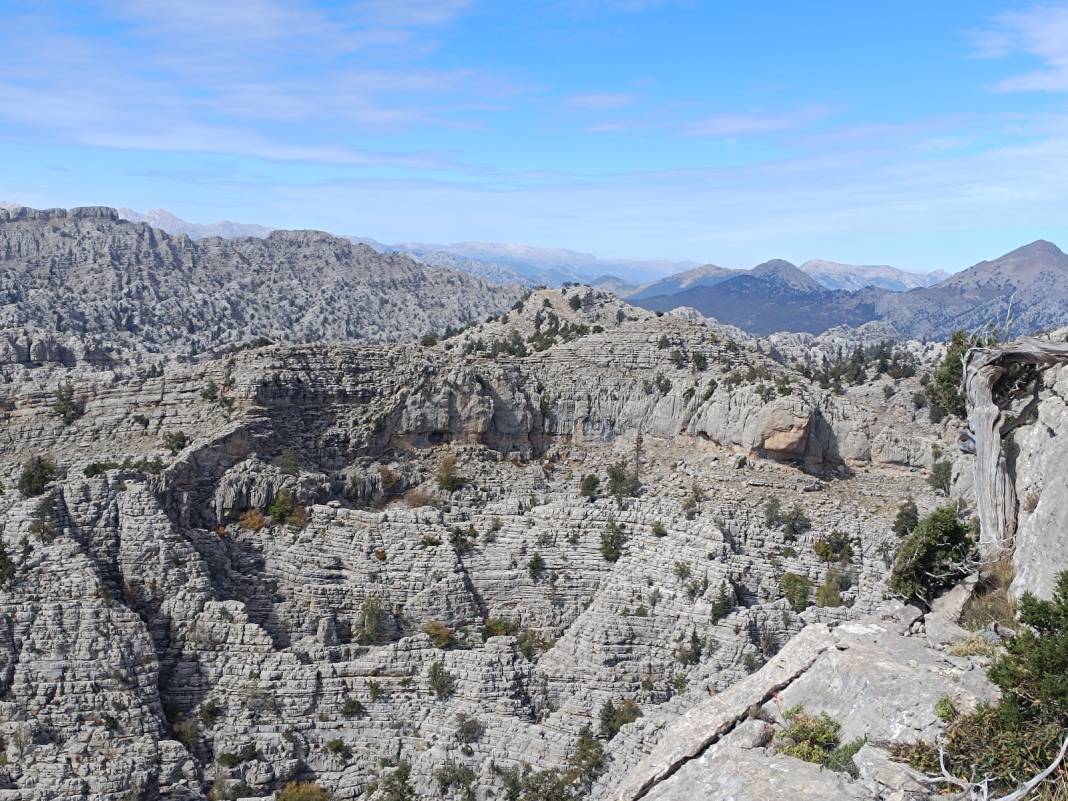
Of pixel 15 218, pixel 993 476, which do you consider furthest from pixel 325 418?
pixel 15 218

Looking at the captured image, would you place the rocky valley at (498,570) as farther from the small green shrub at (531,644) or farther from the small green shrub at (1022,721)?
the small green shrub at (1022,721)

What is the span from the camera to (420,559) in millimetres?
35594

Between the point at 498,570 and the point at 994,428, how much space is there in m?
20.0

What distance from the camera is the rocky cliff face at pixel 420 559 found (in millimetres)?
27953

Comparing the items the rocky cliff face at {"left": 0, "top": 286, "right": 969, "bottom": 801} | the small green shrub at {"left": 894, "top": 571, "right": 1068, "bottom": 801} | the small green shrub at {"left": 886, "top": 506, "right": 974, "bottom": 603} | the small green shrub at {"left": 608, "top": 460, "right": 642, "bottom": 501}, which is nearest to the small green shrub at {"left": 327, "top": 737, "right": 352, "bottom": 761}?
the rocky cliff face at {"left": 0, "top": 286, "right": 969, "bottom": 801}

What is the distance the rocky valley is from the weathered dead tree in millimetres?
94

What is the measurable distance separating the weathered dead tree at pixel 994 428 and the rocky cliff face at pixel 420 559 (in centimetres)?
343

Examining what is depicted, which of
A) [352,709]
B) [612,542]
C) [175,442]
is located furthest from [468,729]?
[175,442]

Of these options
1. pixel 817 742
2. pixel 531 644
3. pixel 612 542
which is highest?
pixel 817 742

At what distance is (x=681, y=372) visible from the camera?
48812mm

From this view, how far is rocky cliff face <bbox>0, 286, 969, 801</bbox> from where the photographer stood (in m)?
28.0

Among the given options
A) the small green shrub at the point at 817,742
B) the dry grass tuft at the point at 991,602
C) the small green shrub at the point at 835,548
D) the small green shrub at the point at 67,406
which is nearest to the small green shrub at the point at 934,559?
the dry grass tuft at the point at 991,602

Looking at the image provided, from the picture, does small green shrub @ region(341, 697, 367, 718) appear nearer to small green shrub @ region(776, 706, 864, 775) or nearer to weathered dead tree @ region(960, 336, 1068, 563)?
small green shrub @ region(776, 706, 864, 775)

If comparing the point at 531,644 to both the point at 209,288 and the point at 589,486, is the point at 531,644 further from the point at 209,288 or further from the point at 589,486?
the point at 209,288
